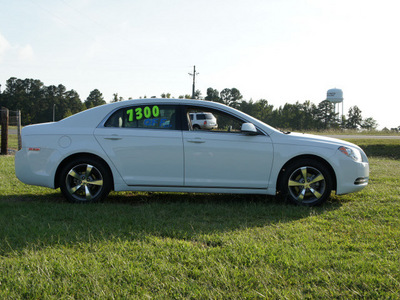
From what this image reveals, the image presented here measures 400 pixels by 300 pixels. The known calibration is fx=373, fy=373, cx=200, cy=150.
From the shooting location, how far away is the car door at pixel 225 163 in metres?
5.34

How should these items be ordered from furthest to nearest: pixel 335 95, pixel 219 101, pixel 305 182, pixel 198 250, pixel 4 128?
pixel 219 101 → pixel 335 95 → pixel 4 128 → pixel 305 182 → pixel 198 250

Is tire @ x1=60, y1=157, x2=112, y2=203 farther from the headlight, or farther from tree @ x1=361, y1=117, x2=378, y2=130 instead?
tree @ x1=361, y1=117, x2=378, y2=130

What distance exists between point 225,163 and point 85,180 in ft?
6.74

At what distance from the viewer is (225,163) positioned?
5.34 metres

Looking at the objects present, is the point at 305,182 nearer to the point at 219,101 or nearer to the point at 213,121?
the point at 213,121

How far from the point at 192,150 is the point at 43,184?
88.3 inches

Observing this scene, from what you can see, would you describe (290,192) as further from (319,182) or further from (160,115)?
(160,115)

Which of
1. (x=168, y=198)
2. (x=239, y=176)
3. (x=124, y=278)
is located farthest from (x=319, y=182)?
(x=124, y=278)

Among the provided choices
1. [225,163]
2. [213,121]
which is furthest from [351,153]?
[213,121]

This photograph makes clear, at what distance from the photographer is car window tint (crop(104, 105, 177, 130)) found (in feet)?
18.2

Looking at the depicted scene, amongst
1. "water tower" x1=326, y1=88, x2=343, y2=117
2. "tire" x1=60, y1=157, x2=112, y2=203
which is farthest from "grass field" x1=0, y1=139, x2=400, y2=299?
"water tower" x1=326, y1=88, x2=343, y2=117

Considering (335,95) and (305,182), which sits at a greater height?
(335,95)

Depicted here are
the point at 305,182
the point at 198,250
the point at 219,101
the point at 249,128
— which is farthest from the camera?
the point at 219,101

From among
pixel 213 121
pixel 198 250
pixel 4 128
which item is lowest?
pixel 198 250
